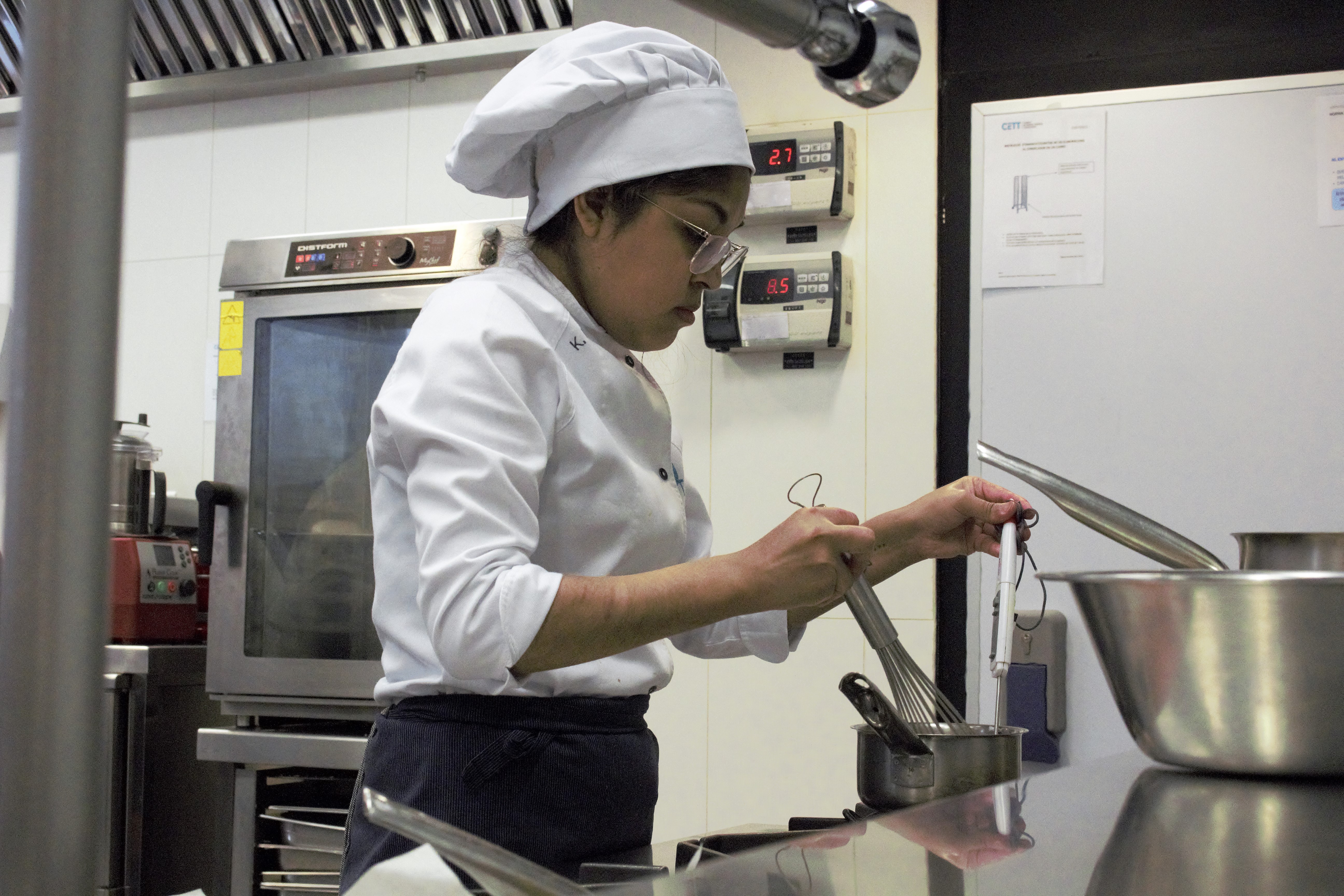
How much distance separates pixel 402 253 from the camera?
2414mm

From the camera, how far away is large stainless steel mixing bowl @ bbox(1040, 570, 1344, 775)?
37.1 inches

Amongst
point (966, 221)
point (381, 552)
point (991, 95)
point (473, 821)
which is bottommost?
point (473, 821)

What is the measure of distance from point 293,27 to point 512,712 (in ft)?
8.12

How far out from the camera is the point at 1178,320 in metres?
2.32

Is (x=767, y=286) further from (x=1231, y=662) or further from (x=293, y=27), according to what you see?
(x=1231, y=662)

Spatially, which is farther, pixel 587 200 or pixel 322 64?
pixel 322 64

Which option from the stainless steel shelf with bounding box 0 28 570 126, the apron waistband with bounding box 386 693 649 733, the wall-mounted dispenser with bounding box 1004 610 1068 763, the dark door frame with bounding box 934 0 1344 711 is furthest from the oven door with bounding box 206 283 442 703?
the apron waistband with bounding box 386 693 649 733

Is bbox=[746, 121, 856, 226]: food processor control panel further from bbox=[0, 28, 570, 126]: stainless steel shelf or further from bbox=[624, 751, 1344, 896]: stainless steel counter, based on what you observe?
bbox=[624, 751, 1344, 896]: stainless steel counter

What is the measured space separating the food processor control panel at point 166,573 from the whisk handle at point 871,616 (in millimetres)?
1844

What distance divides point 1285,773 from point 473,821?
0.65m

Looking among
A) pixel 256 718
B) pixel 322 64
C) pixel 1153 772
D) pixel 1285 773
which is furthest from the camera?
pixel 322 64

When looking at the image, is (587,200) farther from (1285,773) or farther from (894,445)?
(894,445)

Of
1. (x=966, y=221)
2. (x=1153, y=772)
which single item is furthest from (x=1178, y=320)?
(x=1153, y=772)

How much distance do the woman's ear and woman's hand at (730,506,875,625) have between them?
0.33m
